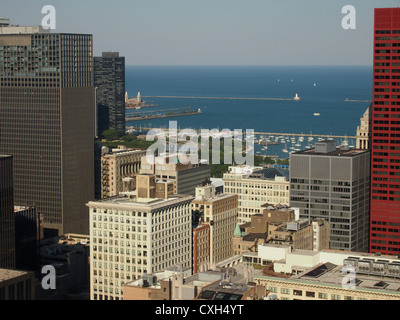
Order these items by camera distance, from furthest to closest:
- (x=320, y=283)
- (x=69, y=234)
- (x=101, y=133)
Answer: (x=101, y=133)
(x=69, y=234)
(x=320, y=283)

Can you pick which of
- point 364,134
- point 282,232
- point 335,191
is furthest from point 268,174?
point 282,232

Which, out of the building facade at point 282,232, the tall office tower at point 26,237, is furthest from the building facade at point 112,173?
the building facade at point 282,232

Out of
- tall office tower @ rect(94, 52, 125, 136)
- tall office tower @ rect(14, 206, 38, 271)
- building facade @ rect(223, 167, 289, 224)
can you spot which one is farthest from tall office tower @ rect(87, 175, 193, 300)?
tall office tower @ rect(94, 52, 125, 136)

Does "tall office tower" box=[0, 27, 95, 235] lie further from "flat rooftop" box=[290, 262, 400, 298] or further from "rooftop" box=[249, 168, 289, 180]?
"flat rooftop" box=[290, 262, 400, 298]

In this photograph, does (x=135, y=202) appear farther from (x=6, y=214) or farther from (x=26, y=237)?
(x=26, y=237)

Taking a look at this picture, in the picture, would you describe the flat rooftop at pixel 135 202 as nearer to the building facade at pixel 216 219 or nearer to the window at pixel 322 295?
the building facade at pixel 216 219
